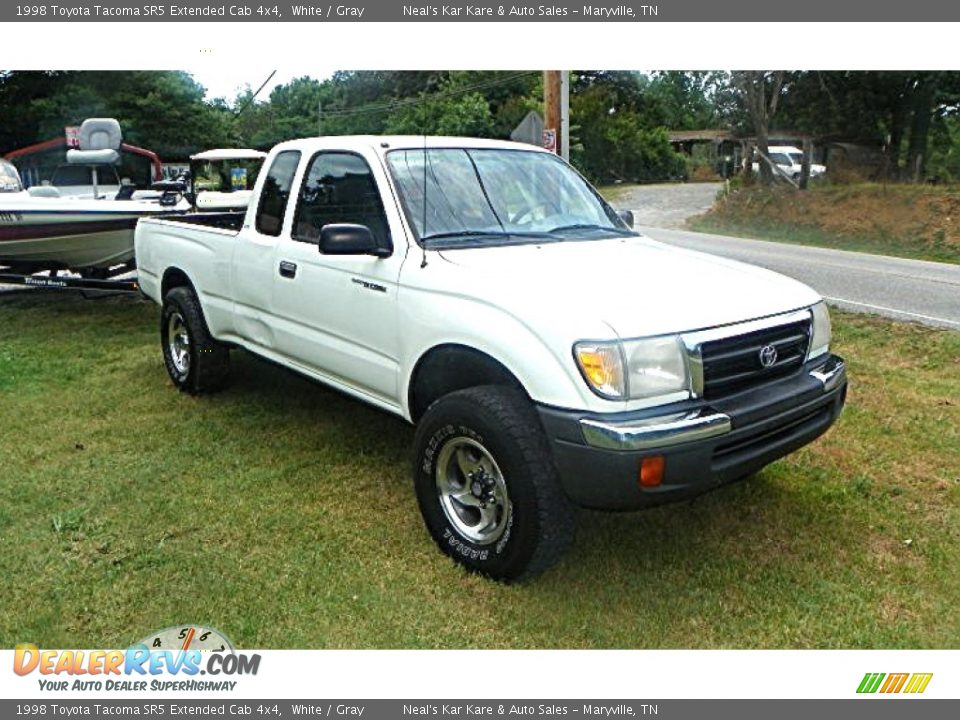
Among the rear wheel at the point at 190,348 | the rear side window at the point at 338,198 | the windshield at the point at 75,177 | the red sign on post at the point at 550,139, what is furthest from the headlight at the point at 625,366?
the windshield at the point at 75,177

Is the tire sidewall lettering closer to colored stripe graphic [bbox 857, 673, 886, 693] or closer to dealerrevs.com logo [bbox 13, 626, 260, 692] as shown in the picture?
dealerrevs.com logo [bbox 13, 626, 260, 692]

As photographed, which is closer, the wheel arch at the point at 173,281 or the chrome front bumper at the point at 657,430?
the chrome front bumper at the point at 657,430

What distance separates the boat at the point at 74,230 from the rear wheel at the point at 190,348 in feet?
9.66

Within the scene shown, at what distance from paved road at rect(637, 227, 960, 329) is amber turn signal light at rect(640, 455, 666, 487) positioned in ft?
22.8

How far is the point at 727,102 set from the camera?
1077 inches

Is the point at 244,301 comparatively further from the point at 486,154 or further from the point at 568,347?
the point at 568,347

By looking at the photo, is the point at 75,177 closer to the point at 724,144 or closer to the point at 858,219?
the point at 858,219

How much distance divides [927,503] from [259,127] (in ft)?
47.1

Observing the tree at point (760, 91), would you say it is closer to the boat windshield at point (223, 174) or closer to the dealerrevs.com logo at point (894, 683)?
the boat windshield at point (223, 174)

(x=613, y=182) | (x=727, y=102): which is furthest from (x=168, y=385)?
(x=613, y=182)

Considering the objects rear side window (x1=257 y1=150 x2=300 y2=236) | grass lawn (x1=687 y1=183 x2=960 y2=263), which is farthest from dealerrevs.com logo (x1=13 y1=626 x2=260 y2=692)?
grass lawn (x1=687 y1=183 x2=960 y2=263)

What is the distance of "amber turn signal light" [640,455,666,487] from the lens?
289 cm

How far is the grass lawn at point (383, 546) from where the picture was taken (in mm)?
3092

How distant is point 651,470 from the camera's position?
2910 millimetres
